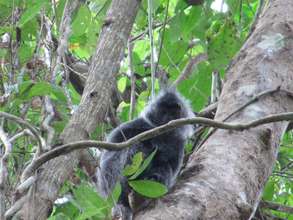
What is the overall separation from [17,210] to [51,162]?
0.79 feet

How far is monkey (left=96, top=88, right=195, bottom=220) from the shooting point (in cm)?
270

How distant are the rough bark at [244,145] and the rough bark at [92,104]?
0.26 m

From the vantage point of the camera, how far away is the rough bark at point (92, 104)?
1486 millimetres

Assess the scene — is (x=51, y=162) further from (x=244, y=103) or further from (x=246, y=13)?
(x=246, y=13)

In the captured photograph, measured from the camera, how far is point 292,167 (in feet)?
11.2

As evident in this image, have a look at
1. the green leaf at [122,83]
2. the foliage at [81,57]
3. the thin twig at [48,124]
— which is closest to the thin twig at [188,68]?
the foliage at [81,57]

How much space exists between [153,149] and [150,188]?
1.19 m

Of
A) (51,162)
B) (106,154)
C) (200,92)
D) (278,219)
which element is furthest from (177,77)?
(51,162)

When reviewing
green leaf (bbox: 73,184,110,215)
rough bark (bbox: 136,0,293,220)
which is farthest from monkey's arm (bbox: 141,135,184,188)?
green leaf (bbox: 73,184,110,215)

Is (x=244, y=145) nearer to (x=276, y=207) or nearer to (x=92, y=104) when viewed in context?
(x=92, y=104)

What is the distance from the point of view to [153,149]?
9.71ft

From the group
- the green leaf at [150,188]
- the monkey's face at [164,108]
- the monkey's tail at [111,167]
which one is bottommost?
the monkey's tail at [111,167]

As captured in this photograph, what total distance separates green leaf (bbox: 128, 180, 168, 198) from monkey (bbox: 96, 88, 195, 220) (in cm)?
70

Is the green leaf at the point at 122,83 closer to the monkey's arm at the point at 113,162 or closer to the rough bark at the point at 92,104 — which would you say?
the monkey's arm at the point at 113,162
